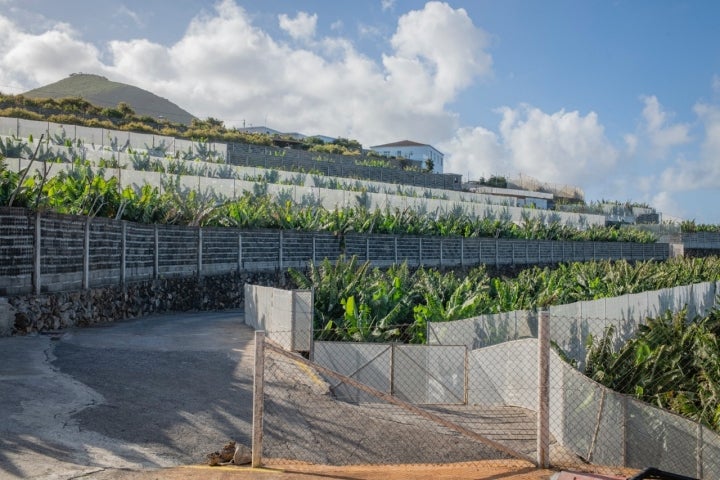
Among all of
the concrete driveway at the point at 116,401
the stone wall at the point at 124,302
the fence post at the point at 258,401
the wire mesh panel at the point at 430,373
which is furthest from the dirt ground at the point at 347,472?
the stone wall at the point at 124,302

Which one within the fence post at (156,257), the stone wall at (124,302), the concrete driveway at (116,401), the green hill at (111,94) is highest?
the green hill at (111,94)

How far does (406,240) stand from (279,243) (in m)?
9.34

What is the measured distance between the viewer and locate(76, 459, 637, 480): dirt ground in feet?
24.5

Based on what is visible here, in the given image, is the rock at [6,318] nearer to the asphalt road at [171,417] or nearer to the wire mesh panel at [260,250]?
the asphalt road at [171,417]

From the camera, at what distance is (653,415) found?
11023mm

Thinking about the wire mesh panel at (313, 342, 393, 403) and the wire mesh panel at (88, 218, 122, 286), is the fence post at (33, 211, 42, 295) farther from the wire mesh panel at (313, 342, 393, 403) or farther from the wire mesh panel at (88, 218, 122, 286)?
the wire mesh panel at (313, 342, 393, 403)

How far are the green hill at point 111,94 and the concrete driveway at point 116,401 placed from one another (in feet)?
408

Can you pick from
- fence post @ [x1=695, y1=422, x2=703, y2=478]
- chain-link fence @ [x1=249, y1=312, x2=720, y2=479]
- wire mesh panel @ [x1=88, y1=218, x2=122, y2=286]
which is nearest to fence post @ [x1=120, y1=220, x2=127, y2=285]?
wire mesh panel @ [x1=88, y1=218, x2=122, y2=286]

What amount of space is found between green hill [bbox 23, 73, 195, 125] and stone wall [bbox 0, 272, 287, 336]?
113764 millimetres

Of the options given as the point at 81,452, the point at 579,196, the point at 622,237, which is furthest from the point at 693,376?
the point at 579,196

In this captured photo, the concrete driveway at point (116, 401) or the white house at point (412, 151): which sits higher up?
the white house at point (412, 151)

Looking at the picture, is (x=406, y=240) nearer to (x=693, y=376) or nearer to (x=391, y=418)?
(x=693, y=376)

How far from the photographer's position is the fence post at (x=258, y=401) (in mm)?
7758

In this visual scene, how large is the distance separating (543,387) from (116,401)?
17.2ft
